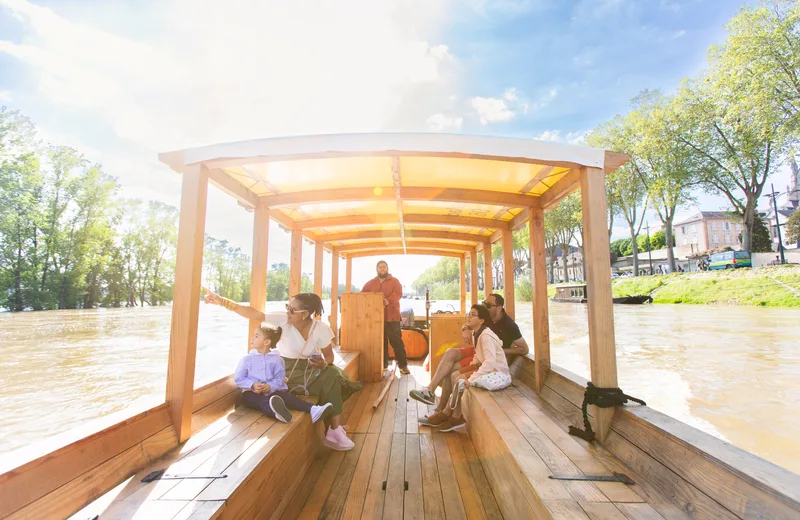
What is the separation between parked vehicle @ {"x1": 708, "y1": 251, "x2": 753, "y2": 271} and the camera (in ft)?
75.6

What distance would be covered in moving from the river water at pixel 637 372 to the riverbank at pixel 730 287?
8.18ft

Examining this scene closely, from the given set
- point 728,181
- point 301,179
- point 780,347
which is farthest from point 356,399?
point 728,181

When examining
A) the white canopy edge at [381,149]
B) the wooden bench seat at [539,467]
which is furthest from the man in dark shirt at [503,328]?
the white canopy edge at [381,149]

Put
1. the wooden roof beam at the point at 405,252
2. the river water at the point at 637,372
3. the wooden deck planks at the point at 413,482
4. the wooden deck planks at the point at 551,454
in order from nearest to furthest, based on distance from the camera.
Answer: the wooden deck planks at the point at 551,454 → the wooden deck planks at the point at 413,482 → the river water at the point at 637,372 → the wooden roof beam at the point at 405,252

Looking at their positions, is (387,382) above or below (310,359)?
below

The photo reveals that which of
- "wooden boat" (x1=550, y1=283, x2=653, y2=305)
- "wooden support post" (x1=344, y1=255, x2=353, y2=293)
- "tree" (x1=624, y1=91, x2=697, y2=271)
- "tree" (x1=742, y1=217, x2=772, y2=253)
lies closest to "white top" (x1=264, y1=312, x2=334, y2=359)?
"wooden support post" (x1=344, y1=255, x2=353, y2=293)

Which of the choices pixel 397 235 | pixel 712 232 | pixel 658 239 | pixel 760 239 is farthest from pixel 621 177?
pixel 658 239

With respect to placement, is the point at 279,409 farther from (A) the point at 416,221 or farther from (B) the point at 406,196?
(A) the point at 416,221

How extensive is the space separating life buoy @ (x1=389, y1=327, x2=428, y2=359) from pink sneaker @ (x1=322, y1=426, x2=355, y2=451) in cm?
400

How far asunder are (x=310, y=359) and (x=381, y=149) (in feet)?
5.58

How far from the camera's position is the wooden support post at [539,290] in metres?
3.40

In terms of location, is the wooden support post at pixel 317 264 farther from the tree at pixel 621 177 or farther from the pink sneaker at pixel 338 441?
the tree at pixel 621 177

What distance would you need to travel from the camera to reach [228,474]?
159cm

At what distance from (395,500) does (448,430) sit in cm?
121
